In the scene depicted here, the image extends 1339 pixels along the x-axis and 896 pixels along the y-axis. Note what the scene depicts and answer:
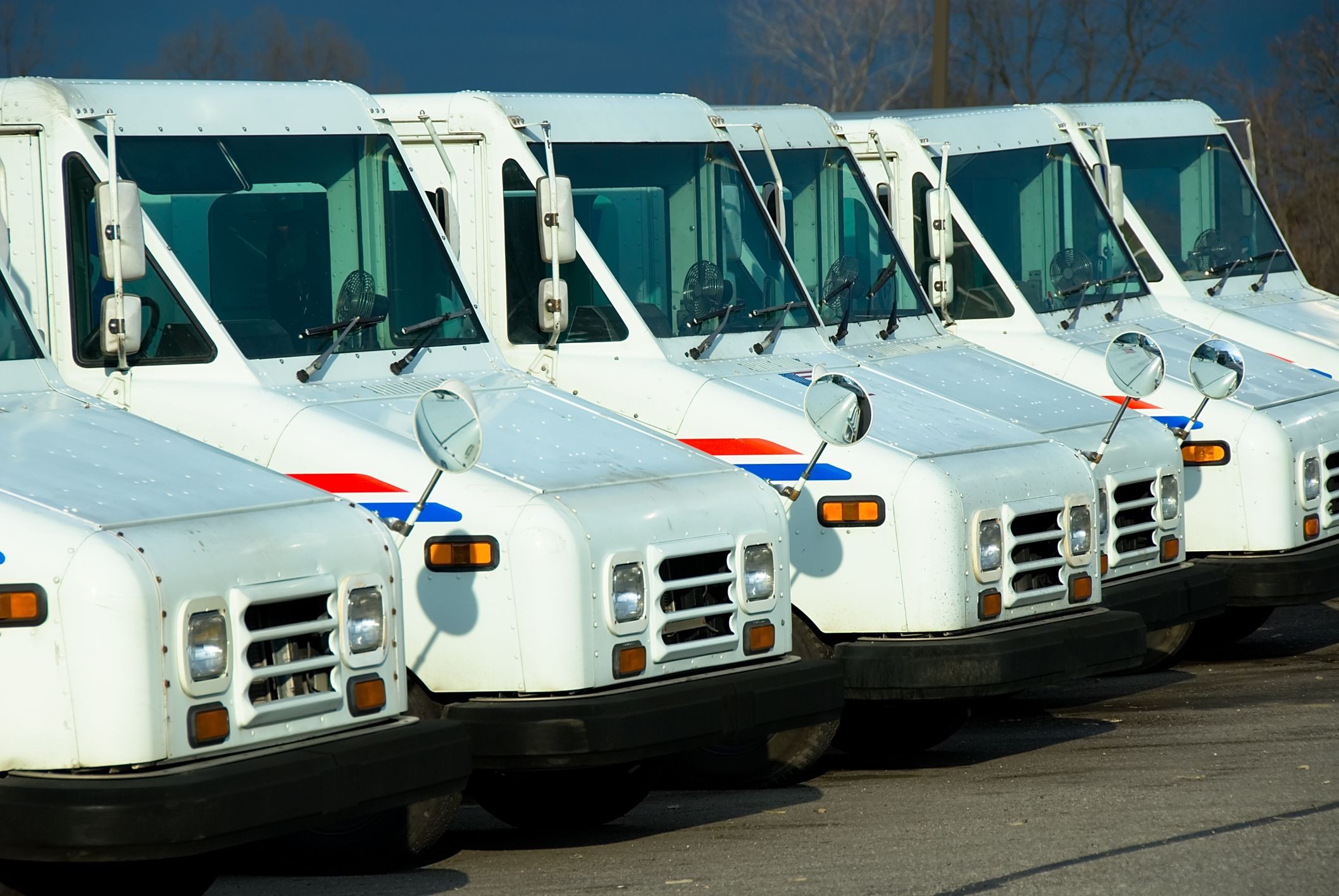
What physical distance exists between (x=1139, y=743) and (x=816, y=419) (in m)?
2.61

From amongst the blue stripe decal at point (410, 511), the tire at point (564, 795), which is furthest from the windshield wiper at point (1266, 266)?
the blue stripe decal at point (410, 511)

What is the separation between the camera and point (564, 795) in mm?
7688

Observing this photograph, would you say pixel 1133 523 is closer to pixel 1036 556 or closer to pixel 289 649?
pixel 1036 556

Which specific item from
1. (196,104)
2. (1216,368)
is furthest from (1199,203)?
(196,104)

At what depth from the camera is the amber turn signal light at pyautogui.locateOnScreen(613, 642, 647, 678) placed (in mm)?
6824

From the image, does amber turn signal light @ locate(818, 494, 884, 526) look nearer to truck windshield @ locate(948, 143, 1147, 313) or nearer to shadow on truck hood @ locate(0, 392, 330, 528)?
shadow on truck hood @ locate(0, 392, 330, 528)

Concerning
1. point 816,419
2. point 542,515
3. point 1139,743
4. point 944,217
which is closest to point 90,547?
point 542,515

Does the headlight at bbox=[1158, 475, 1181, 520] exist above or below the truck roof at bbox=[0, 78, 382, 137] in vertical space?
below

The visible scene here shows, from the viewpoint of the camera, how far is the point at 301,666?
19.3ft

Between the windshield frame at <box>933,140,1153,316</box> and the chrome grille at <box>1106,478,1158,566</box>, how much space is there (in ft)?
6.46

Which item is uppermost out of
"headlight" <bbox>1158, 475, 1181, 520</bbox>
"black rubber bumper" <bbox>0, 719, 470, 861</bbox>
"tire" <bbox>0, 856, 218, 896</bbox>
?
"headlight" <bbox>1158, 475, 1181, 520</bbox>

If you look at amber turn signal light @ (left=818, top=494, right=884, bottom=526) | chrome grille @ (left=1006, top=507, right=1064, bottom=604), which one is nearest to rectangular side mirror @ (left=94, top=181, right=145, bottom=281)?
amber turn signal light @ (left=818, top=494, right=884, bottom=526)

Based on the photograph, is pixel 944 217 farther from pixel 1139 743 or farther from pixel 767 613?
pixel 767 613

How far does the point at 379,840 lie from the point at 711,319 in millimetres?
3063
